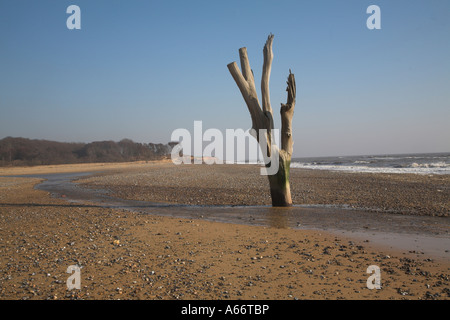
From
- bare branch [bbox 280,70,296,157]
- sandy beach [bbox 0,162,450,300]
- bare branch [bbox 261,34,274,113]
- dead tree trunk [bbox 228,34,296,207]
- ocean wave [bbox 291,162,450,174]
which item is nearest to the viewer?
sandy beach [bbox 0,162,450,300]

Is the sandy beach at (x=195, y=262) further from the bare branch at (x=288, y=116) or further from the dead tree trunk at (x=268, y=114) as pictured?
the bare branch at (x=288, y=116)

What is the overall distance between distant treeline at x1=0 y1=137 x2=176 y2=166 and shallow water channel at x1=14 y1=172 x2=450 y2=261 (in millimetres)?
64212

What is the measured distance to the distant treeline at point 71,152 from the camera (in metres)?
66.9

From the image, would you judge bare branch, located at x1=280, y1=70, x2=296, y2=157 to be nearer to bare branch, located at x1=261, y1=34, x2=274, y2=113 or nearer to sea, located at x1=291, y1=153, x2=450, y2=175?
bare branch, located at x1=261, y1=34, x2=274, y2=113

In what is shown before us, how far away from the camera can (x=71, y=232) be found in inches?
294

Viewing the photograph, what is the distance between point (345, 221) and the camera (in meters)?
8.70

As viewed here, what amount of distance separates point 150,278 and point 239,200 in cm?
891

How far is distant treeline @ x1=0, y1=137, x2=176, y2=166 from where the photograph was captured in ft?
219

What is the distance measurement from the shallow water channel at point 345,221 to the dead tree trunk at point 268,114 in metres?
0.94

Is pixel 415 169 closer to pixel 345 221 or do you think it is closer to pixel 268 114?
pixel 268 114

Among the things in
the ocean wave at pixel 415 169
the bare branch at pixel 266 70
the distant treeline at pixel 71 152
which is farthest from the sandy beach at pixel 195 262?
the distant treeline at pixel 71 152

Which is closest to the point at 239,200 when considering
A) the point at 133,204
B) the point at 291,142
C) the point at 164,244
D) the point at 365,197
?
the point at 291,142

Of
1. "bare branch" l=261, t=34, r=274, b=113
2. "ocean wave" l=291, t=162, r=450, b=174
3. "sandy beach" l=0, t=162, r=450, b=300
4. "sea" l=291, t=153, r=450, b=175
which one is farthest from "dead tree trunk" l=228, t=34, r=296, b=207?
"ocean wave" l=291, t=162, r=450, b=174

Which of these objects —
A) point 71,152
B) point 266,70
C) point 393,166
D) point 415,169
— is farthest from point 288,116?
point 71,152
